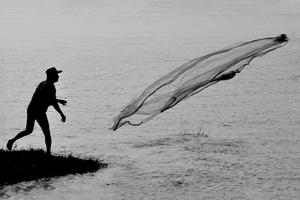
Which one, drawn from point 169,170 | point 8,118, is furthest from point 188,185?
point 8,118

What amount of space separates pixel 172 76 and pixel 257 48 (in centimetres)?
168

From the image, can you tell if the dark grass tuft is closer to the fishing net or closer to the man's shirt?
the man's shirt

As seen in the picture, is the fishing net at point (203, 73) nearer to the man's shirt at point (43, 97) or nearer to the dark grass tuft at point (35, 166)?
the man's shirt at point (43, 97)

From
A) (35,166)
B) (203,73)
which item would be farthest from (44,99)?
(203,73)

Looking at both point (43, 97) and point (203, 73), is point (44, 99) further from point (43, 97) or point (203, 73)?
point (203, 73)

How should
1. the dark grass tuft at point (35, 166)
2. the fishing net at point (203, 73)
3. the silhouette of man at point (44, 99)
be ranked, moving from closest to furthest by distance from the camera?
the fishing net at point (203, 73) → the silhouette of man at point (44, 99) → the dark grass tuft at point (35, 166)

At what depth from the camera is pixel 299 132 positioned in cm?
2627

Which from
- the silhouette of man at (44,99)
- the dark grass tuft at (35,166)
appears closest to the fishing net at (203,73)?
the silhouette of man at (44,99)

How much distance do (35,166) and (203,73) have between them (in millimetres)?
6022

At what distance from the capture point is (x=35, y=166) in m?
13.6

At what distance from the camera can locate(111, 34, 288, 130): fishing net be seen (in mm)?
8672

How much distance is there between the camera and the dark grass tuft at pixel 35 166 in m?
13.1

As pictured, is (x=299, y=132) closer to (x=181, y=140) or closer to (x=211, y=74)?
(x=181, y=140)

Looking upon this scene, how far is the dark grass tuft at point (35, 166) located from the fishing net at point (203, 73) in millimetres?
3867
